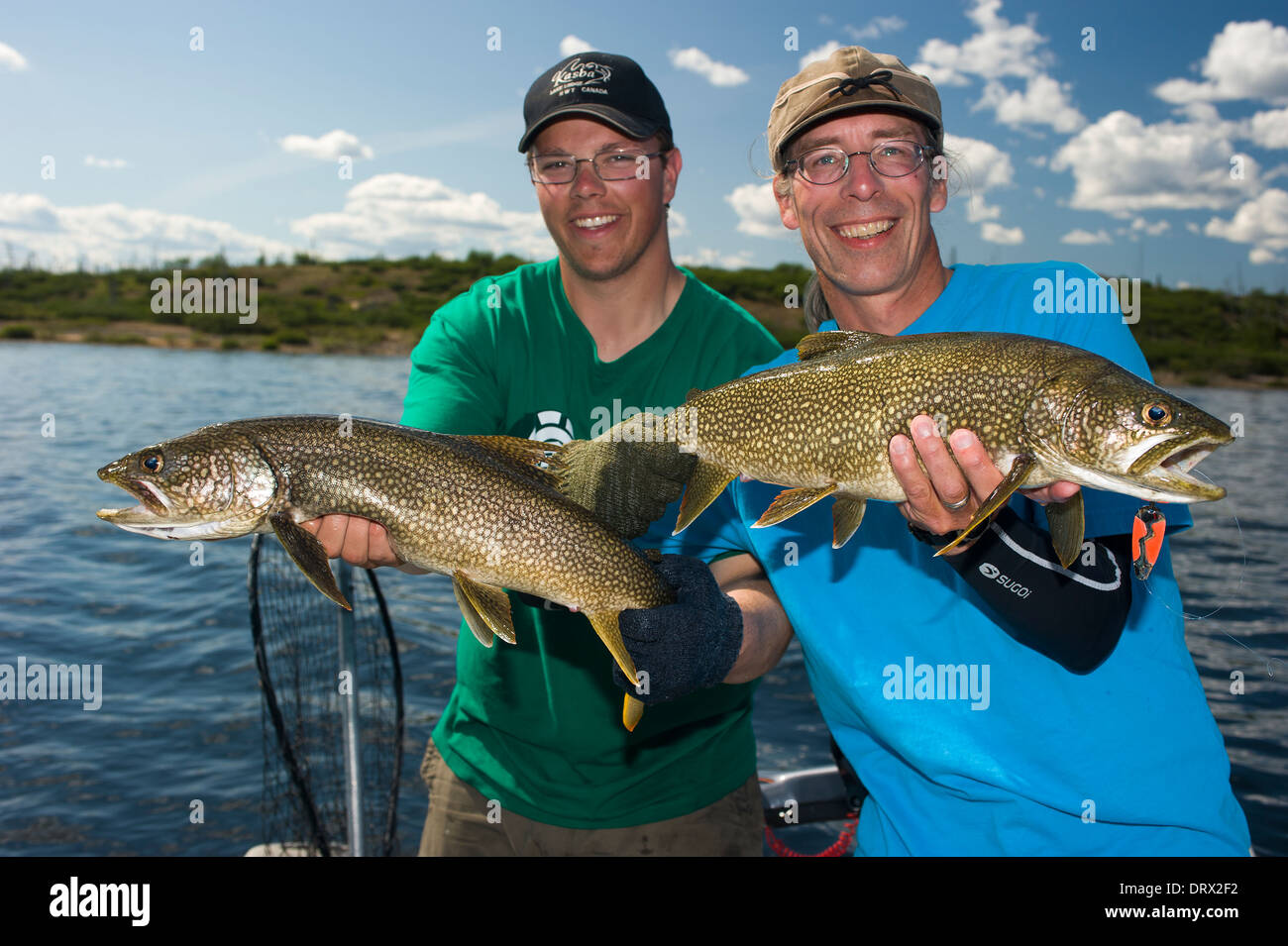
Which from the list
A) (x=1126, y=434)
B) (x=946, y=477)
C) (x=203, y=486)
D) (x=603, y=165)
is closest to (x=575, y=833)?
(x=203, y=486)

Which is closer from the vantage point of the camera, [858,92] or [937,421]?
[937,421]

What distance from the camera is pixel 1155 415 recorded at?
2.46m

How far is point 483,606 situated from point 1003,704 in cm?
179

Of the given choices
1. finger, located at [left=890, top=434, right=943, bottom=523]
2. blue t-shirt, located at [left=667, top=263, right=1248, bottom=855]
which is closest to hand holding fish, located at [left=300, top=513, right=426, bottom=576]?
blue t-shirt, located at [left=667, top=263, right=1248, bottom=855]

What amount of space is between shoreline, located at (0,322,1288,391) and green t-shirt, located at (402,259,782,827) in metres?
43.0

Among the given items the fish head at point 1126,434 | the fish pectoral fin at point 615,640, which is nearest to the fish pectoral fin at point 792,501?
the fish pectoral fin at point 615,640

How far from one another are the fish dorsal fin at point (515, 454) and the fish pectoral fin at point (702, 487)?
1.63 feet

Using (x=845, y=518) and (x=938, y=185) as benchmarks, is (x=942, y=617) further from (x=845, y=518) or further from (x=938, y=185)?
(x=938, y=185)

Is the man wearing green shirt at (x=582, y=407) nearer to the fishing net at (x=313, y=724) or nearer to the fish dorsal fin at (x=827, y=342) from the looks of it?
the fish dorsal fin at (x=827, y=342)

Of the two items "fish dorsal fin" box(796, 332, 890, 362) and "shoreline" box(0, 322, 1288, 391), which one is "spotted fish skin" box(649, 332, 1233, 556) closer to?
"fish dorsal fin" box(796, 332, 890, 362)

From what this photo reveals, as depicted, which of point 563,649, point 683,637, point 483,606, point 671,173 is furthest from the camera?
point 671,173

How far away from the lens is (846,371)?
287 cm

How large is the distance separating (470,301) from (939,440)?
2.30 metres
